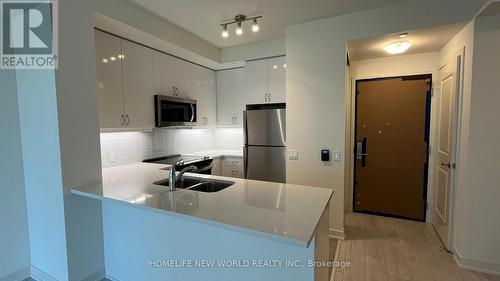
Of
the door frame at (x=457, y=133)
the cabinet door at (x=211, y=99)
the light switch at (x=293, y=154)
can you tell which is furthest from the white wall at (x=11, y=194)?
the door frame at (x=457, y=133)

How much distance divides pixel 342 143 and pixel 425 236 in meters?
1.62

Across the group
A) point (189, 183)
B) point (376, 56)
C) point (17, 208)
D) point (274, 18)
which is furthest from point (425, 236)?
point (17, 208)

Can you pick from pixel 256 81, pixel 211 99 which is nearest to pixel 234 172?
pixel 211 99

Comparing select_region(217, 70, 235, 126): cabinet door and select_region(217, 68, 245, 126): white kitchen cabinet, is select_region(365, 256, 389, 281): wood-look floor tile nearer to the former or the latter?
select_region(217, 68, 245, 126): white kitchen cabinet

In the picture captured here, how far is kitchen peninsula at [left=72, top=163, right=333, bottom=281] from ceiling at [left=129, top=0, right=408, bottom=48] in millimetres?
1764

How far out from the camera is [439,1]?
7.38 feet

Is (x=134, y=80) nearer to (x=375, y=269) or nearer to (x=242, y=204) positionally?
(x=242, y=204)

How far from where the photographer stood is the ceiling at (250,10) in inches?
92.2

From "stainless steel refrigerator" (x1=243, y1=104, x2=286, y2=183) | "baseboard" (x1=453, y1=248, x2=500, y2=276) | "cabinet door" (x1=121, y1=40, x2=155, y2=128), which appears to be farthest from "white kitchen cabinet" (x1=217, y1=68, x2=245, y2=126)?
"baseboard" (x1=453, y1=248, x2=500, y2=276)

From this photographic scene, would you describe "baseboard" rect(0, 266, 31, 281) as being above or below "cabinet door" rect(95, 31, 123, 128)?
below

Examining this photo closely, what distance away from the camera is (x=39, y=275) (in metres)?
2.07

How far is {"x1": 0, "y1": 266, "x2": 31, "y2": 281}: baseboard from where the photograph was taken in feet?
6.63

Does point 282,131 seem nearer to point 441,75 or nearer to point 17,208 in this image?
point 441,75

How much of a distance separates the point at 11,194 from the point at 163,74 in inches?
77.5
